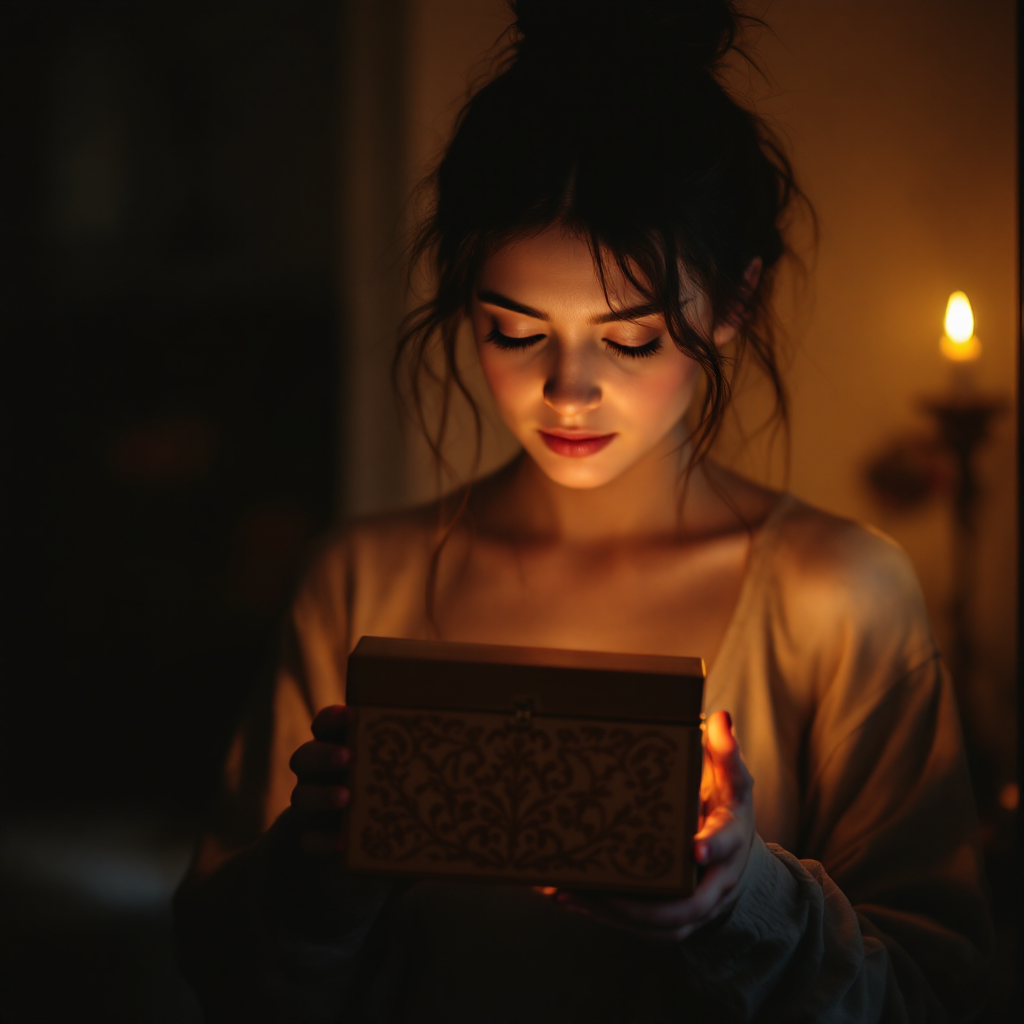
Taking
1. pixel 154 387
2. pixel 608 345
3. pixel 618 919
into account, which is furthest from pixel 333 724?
pixel 154 387

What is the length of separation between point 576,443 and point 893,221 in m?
0.36

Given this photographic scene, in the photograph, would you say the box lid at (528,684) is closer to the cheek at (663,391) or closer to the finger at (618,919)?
the finger at (618,919)

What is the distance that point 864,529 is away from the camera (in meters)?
0.78

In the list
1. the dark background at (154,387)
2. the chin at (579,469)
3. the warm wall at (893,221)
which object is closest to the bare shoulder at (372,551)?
the chin at (579,469)

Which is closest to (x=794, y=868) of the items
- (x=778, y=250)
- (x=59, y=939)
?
(x=778, y=250)

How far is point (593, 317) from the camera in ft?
2.13

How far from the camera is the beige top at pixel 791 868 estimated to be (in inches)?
26.2

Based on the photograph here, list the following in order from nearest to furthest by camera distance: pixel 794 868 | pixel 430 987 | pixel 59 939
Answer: pixel 794 868 → pixel 430 987 → pixel 59 939

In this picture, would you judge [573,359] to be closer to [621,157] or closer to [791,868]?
[621,157]

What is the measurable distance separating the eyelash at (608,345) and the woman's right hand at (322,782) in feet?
0.84

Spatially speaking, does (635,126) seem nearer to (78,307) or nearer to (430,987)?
(430,987)

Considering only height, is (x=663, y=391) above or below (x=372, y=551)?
above

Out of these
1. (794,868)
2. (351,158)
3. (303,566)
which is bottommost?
(794,868)

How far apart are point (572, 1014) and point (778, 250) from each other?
0.55m
